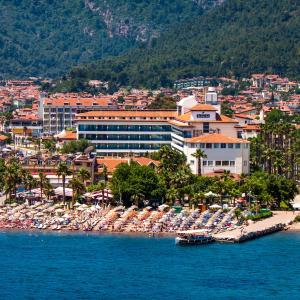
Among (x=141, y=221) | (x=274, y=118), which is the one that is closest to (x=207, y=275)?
(x=141, y=221)

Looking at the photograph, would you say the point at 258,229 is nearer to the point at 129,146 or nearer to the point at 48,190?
the point at 48,190

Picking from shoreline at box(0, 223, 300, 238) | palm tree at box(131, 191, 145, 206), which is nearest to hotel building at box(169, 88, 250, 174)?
palm tree at box(131, 191, 145, 206)

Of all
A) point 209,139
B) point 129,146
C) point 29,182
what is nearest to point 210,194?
point 209,139

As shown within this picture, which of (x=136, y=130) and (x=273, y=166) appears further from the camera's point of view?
(x=136, y=130)

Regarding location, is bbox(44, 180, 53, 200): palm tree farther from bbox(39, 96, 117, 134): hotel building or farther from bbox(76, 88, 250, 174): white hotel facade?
bbox(39, 96, 117, 134): hotel building

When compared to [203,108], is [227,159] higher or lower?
lower

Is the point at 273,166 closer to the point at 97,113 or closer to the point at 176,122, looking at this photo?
the point at 176,122

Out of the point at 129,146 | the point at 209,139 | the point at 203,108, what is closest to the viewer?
the point at 209,139
